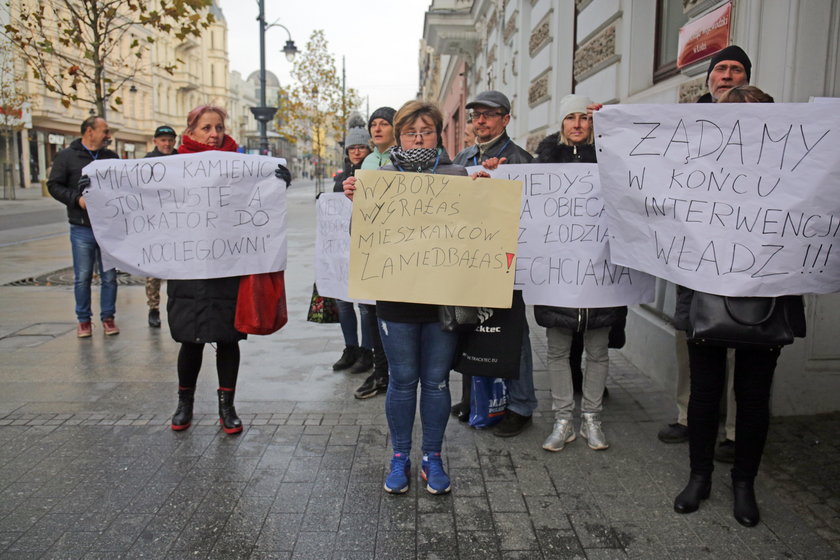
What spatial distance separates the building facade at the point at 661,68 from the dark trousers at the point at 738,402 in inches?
50.8

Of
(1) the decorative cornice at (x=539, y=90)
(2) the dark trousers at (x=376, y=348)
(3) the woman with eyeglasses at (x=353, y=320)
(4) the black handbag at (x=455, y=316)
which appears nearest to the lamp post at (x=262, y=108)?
(1) the decorative cornice at (x=539, y=90)

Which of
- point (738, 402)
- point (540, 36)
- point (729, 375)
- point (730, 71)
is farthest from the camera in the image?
point (540, 36)

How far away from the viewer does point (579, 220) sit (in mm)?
3924

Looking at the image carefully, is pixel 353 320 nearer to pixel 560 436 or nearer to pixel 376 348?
pixel 376 348

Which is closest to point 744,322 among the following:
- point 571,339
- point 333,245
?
point 571,339

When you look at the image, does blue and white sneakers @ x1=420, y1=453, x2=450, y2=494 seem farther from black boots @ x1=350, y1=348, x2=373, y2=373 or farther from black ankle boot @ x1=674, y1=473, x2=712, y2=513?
black boots @ x1=350, y1=348, x2=373, y2=373

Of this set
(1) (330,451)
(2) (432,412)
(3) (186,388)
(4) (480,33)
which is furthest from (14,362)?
(4) (480,33)

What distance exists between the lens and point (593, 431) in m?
3.98

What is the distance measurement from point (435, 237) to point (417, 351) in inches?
21.6

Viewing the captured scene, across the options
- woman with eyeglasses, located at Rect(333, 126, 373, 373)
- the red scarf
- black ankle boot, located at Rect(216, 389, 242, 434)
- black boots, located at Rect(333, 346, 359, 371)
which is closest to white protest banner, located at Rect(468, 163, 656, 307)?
the red scarf

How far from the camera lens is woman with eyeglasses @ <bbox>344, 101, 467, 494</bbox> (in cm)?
329

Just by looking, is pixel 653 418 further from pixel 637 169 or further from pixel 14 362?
pixel 14 362

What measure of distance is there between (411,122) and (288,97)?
28.6 meters

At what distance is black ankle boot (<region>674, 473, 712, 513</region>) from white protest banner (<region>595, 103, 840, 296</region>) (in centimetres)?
93
